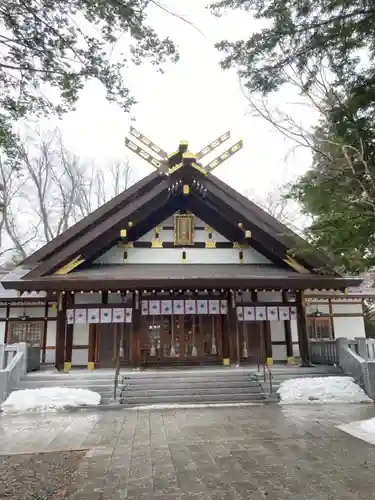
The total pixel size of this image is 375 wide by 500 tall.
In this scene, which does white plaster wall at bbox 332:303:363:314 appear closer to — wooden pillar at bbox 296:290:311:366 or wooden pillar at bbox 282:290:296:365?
wooden pillar at bbox 282:290:296:365

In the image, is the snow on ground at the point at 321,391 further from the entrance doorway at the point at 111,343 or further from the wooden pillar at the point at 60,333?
the wooden pillar at the point at 60,333

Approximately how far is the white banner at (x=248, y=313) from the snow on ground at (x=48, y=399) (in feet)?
17.9

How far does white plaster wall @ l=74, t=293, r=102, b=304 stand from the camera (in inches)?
495

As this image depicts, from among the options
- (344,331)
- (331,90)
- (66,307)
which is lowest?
(344,331)

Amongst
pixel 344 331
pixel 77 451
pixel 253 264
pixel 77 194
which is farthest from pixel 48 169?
pixel 77 451

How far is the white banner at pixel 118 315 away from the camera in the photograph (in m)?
12.1

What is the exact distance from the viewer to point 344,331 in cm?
1540

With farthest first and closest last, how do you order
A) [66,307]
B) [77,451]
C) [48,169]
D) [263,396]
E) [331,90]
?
1. [48,169]
2. [66,307]
3. [263,396]
4. [331,90]
5. [77,451]

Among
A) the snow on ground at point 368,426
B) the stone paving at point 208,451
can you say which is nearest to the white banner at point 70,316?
the stone paving at point 208,451

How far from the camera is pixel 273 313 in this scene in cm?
1254

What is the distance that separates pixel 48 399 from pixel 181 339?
507 cm

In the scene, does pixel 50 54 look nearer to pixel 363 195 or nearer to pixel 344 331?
pixel 363 195

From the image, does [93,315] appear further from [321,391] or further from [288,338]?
[321,391]

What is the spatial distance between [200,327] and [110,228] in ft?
15.3
